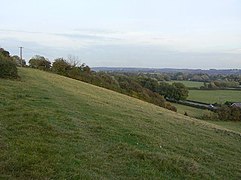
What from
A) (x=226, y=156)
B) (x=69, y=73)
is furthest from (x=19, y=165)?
(x=69, y=73)

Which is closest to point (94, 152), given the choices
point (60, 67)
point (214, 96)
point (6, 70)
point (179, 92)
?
point (6, 70)

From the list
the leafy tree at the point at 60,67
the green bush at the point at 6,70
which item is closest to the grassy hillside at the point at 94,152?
the green bush at the point at 6,70

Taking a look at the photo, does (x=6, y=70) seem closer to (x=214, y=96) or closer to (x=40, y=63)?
(x=40, y=63)

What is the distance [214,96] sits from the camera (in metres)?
84.1

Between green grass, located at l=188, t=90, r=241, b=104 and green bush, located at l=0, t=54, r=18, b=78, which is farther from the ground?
green bush, located at l=0, t=54, r=18, b=78

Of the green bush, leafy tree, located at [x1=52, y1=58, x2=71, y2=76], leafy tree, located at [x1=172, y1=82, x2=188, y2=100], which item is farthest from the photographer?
leafy tree, located at [x1=172, y1=82, x2=188, y2=100]

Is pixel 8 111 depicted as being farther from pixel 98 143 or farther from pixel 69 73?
pixel 69 73

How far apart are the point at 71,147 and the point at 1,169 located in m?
2.86

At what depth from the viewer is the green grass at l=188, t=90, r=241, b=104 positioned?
255 feet

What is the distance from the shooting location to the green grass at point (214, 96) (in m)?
77.8

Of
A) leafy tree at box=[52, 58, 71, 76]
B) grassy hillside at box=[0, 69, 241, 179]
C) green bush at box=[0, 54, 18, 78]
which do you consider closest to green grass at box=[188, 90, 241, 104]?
leafy tree at box=[52, 58, 71, 76]

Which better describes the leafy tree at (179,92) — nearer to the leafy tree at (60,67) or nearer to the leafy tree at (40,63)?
the leafy tree at (60,67)

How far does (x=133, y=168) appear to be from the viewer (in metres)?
9.05

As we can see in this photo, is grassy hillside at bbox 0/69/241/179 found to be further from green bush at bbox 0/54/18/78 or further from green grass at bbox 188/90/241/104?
green grass at bbox 188/90/241/104
